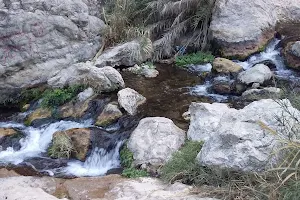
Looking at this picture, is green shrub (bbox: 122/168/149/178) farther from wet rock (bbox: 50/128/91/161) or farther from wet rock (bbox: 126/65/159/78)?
wet rock (bbox: 126/65/159/78)

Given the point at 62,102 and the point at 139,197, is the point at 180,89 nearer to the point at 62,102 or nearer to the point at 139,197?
the point at 62,102

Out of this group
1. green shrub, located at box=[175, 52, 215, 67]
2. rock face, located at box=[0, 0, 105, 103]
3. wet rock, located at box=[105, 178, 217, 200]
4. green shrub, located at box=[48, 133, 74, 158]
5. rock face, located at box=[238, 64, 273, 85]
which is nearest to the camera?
wet rock, located at box=[105, 178, 217, 200]

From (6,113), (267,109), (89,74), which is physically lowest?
(6,113)

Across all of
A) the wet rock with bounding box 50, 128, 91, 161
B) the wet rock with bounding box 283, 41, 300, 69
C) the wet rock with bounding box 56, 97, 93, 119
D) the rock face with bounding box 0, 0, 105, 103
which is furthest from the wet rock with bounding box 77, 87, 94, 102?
the wet rock with bounding box 283, 41, 300, 69

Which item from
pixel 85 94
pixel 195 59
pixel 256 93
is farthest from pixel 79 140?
pixel 195 59

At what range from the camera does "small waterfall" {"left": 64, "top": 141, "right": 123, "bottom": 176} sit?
6.10m

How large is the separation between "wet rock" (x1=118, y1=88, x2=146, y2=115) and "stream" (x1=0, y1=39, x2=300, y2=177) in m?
0.14

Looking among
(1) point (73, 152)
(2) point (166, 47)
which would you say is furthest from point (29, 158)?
(2) point (166, 47)

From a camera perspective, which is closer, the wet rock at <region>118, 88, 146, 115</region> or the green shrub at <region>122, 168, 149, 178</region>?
the green shrub at <region>122, 168, 149, 178</region>

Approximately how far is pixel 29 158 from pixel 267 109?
373 centimetres

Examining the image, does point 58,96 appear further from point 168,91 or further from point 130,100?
point 168,91

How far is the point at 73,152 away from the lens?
6426 millimetres

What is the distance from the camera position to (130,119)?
7.09 m

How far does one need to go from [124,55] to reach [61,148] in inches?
142
